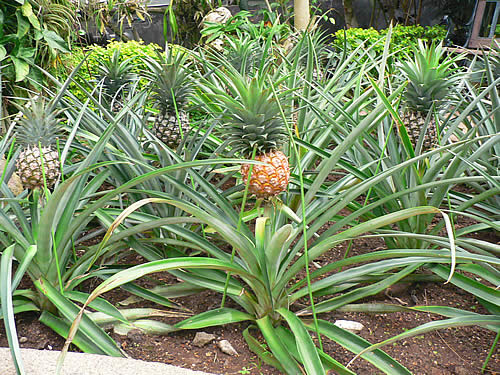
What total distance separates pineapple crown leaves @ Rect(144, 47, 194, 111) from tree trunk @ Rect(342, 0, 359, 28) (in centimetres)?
683

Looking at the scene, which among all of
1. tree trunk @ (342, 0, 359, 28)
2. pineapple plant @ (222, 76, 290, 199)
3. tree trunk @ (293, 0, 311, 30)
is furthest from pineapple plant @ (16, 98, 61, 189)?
tree trunk @ (342, 0, 359, 28)

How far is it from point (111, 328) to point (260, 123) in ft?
2.54

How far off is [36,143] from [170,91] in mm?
582

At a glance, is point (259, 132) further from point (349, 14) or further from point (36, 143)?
point (349, 14)

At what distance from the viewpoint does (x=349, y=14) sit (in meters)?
7.95

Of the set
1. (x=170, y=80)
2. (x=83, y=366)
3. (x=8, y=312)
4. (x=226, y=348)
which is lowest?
(x=226, y=348)

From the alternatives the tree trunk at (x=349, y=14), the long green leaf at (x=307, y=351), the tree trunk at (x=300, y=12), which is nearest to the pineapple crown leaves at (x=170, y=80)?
the long green leaf at (x=307, y=351)

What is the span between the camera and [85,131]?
1845 mm

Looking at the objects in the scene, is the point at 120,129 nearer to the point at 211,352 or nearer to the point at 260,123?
the point at 260,123

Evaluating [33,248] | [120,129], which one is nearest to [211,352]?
[33,248]

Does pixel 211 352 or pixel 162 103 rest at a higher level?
pixel 162 103

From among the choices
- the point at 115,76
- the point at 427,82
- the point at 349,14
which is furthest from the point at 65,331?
the point at 349,14

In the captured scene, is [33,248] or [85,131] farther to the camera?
[85,131]

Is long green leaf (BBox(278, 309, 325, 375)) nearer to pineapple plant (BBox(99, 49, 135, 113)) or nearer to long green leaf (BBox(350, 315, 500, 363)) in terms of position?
long green leaf (BBox(350, 315, 500, 363))
